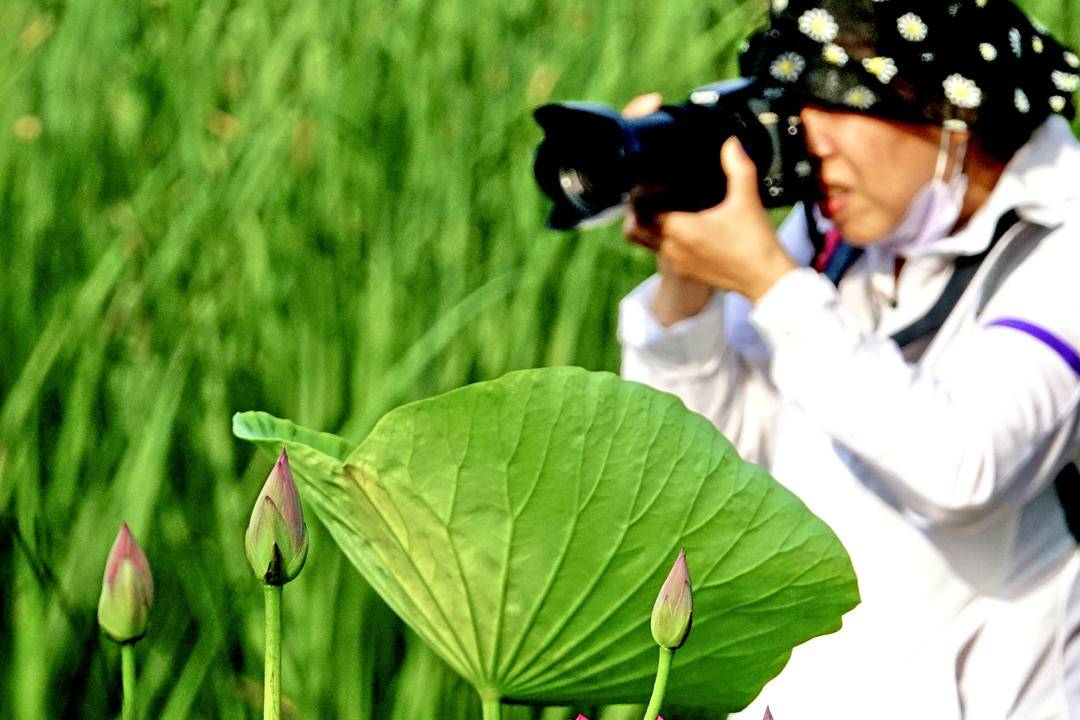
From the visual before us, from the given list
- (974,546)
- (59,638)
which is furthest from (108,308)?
(974,546)

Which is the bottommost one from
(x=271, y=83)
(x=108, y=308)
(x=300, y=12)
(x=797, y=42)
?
(x=108, y=308)

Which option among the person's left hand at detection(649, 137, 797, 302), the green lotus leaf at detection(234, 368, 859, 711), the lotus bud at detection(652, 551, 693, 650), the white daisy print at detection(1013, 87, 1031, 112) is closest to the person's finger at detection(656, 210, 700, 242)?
the person's left hand at detection(649, 137, 797, 302)

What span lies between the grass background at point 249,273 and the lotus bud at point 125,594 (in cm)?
48

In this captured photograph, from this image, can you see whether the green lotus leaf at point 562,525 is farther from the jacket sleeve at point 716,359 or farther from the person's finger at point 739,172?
the jacket sleeve at point 716,359

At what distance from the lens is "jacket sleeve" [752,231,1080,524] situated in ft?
3.06

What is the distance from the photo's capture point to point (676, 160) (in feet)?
3.32

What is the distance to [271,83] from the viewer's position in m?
1.62

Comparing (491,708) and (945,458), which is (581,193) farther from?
(491,708)

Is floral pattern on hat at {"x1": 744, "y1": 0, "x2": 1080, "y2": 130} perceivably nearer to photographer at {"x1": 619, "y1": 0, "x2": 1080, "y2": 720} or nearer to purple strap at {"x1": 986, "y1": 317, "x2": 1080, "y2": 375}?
photographer at {"x1": 619, "y1": 0, "x2": 1080, "y2": 720}

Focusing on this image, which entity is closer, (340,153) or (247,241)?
(247,241)

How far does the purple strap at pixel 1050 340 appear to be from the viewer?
0.95m

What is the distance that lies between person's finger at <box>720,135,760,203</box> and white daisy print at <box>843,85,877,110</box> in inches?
2.8

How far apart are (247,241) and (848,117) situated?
50 centimetres

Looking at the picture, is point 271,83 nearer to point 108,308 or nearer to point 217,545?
point 108,308
